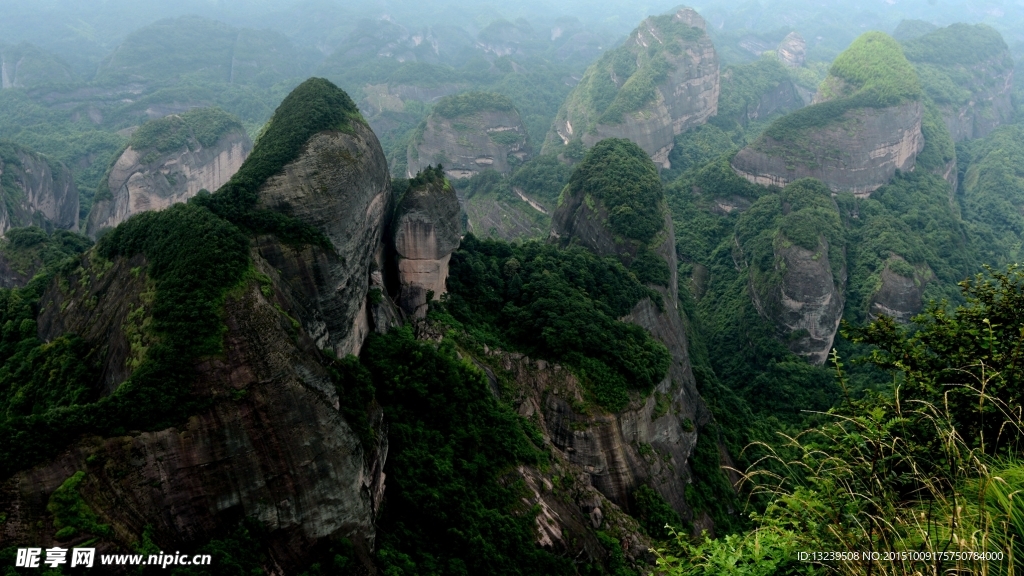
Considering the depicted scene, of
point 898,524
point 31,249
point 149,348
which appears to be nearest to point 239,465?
point 149,348

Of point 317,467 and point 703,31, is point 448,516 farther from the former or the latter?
point 703,31

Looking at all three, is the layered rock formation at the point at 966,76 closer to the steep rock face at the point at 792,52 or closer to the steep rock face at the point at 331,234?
the steep rock face at the point at 792,52

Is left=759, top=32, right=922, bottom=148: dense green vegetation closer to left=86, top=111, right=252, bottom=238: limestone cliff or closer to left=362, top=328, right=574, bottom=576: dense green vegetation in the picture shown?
left=362, top=328, right=574, bottom=576: dense green vegetation

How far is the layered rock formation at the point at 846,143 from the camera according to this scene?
71062 millimetres

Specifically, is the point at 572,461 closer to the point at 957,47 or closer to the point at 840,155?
the point at 840,155

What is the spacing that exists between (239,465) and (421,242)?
1617cm

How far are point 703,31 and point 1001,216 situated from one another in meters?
48.5

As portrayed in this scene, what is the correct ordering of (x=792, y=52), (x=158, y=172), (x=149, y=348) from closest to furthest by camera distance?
(x=149, y=348) < (x=158, y=172) < (x=792, y=52)

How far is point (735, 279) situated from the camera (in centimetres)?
6009

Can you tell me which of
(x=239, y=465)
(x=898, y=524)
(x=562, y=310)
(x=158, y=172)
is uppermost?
(x=898, y=524)

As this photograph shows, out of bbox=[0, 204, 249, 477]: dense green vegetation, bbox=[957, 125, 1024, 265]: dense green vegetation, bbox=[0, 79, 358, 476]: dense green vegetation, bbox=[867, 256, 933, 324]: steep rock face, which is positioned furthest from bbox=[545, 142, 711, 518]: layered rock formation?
bbox=[957, 125, 1024, 265]: dense green vegetation

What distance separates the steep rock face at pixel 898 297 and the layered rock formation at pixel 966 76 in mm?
56748

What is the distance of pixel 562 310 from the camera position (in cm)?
3419

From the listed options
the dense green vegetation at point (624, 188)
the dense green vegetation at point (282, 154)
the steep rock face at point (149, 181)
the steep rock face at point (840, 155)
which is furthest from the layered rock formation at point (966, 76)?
the steep rock face at point (149, 181)
